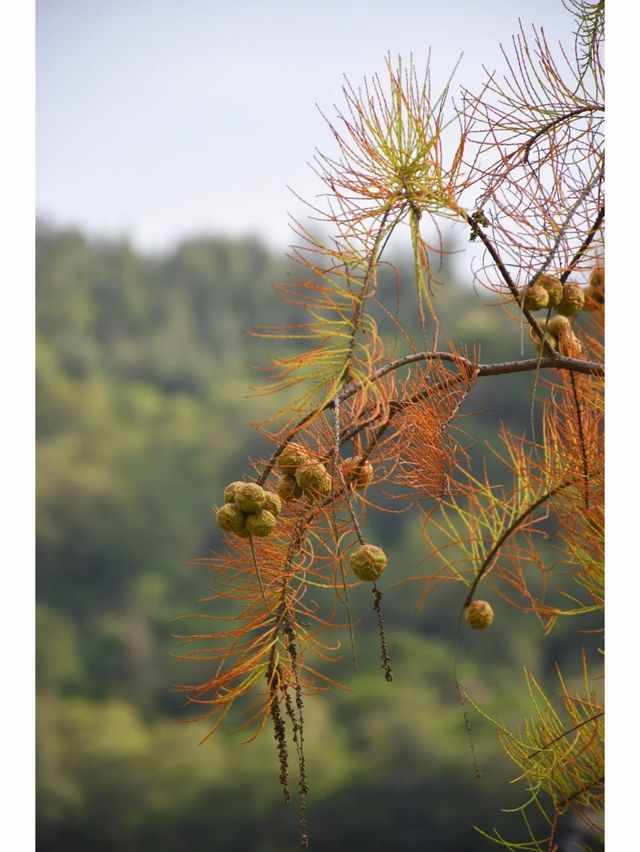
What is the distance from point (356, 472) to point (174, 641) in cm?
365

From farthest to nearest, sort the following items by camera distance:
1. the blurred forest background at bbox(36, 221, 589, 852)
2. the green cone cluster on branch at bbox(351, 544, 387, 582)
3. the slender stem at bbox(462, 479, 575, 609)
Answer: the blurred forest background at bbox(36, 221, 589, 852) < the slender stem at bbox(462, 479, 575, 609) < the green cone cluster on branch at bbox(351, 544, 387, 582)

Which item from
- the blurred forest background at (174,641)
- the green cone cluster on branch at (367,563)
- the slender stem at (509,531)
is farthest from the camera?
the blurred forest background at (174,641)

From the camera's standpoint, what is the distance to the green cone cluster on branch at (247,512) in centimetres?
44

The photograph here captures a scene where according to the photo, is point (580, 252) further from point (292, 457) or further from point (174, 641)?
point (174, 641)

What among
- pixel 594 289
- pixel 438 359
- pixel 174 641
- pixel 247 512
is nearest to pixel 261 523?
pixel 247 512

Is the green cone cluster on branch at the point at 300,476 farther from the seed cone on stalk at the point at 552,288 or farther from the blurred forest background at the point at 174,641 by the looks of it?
the blurred forest background at the point at 174,641

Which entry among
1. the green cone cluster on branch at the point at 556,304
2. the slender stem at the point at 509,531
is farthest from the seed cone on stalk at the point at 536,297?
the slender stem at the point at 509,531

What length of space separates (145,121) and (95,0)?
0.74 m

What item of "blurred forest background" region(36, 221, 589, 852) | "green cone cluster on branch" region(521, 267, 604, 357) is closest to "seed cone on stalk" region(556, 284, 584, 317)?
"green cone cluster on branch" region(521, 267, 604, 357)

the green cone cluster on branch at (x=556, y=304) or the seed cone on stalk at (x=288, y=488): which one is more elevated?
the green cone cluster on branch at (x=556, y=304)

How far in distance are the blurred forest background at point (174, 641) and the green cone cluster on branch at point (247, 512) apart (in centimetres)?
319

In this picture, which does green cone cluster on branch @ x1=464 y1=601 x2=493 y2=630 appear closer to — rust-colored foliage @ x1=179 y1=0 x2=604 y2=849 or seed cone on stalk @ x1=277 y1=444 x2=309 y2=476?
rust-colored foliage @ x1=179 y1=0 x2=604 y2=849

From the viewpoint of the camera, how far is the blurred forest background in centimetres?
389

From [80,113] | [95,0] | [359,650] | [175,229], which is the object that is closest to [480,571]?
[95,0]
